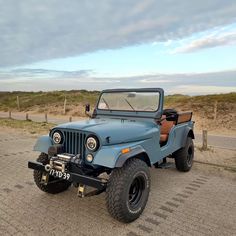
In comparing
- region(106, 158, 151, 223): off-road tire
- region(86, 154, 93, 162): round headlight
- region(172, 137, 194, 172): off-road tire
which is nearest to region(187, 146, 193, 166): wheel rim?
region(172, 137, 194, 172): off-road tire

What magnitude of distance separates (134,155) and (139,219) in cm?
88

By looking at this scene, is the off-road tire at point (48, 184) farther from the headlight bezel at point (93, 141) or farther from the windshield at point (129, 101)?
the windshield at point (129, 101)

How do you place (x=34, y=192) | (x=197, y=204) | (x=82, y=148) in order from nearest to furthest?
1. (x=82, y=148)
2. (x=197, y=204)
3. (x=34, y=192)

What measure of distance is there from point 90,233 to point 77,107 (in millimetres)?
27174

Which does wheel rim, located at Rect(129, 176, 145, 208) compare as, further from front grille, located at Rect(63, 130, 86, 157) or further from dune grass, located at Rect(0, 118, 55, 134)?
dune grass, located at Rect(0, 118, 55, 134)

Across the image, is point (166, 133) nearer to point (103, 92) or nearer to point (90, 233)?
point (103, 92)

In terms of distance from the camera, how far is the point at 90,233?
332cm

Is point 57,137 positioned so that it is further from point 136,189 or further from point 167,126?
point 167,126

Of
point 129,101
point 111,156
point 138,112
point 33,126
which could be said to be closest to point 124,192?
point 111,156

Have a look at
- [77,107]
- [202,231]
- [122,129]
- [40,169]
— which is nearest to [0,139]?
[40,169]

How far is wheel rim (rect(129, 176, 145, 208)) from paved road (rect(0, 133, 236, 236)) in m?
0.25

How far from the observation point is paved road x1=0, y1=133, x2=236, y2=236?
343cm

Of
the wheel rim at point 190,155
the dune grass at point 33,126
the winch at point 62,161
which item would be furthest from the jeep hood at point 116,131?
the dune grass at point 33,126

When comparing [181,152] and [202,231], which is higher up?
[181,152]
